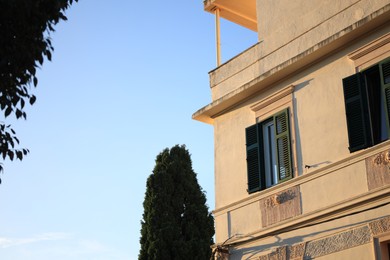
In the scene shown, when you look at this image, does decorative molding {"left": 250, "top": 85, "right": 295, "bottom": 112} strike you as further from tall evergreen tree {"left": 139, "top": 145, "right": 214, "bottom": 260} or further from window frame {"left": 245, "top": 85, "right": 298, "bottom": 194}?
tall evergreen tree {"left": 139, "top": 145, "right": 214, "bottom": 260}

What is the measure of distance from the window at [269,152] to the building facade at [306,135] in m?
0.02

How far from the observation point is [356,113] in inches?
512

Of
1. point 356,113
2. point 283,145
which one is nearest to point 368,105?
point 356,113

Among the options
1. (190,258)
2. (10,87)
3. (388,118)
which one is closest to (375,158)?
(388,118)

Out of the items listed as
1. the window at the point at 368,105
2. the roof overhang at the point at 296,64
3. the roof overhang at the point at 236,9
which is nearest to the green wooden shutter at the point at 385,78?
the window at the point at 368,105

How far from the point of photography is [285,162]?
1429cm

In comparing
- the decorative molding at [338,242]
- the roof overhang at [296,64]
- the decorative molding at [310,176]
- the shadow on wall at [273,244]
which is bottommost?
the decorative molding at [338,242]

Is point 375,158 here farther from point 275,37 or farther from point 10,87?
Answer: point 10,87

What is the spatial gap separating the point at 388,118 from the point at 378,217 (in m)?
1.60

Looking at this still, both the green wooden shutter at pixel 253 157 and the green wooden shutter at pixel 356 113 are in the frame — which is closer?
the green wooden shutter at pixel 356 113

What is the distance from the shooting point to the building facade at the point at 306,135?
12.7 metres

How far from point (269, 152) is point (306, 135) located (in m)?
1.08

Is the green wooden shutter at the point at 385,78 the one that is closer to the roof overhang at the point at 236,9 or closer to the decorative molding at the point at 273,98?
the decorative molding at the point at 273,98

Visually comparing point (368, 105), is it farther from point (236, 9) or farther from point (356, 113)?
point (236, 9)
